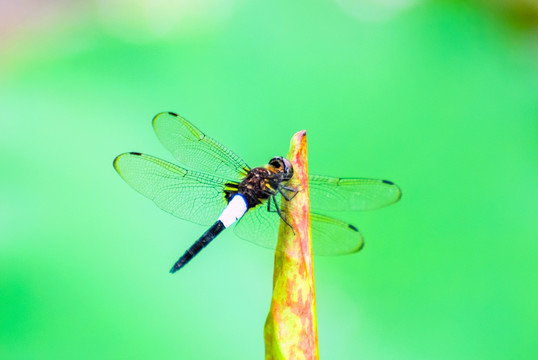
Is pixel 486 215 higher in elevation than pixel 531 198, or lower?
lower

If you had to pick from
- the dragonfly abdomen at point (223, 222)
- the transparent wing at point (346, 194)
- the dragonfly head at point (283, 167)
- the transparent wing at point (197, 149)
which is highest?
the transparent wing at point (346, 194)

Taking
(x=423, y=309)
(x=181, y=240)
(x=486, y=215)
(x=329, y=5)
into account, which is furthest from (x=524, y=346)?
(x=329, y=5)

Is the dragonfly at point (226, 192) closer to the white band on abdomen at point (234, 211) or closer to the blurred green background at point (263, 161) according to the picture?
the white band on abdomen at point (234, 211)

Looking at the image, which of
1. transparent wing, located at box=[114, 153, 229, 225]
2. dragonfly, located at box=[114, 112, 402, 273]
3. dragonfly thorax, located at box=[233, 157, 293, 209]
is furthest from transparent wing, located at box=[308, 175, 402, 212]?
transparent wing, located at box=[114, 153, 229, 225]

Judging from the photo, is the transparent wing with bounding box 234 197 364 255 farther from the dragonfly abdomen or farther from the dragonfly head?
the dragonfly head

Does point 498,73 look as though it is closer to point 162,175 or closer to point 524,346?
point 524,346

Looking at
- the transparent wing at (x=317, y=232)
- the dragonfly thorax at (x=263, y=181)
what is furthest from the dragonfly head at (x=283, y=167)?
the transparent wing at (x=317, y=232)
